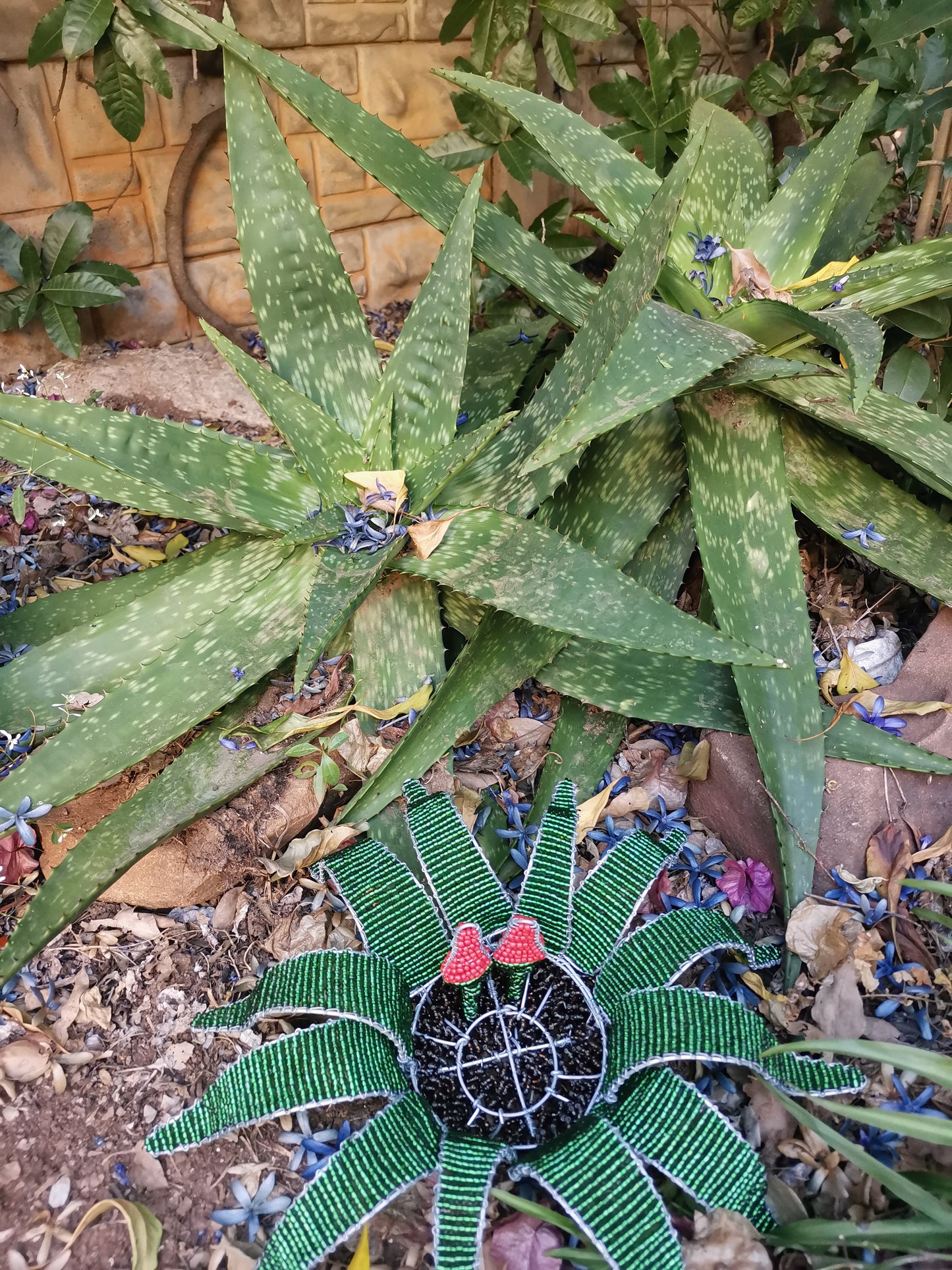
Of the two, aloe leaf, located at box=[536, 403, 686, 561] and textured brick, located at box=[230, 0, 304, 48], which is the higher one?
textured brick, located at box=[230, 0, 304, 48]

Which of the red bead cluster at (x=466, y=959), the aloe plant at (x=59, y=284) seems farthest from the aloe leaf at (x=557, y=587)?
the aloe plant at (x=59, y=284)

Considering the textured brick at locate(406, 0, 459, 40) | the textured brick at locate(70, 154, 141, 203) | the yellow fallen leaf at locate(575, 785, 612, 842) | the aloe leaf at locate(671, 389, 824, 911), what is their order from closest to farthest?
the aloe leaf at locate(671, 389, 824, 911) < the yellow fallen leaf at locate(575, 785, 612, 842) < the textured brick at locate(70, 154, 141, 203) < the textured brick at locate(406, 0, 459, 40)

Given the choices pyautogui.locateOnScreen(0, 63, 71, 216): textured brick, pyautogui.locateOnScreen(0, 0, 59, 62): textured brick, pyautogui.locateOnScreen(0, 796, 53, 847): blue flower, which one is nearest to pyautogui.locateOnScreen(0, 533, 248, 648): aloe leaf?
pyautogui.locateOnScreen(0, 796, 53, 847): blue flower

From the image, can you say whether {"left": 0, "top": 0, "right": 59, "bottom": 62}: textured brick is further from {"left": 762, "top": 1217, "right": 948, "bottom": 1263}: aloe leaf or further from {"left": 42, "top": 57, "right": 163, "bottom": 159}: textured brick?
{"left": 762, "top": 1217, "right": 948, "bottom": 1263}: aloe leaf

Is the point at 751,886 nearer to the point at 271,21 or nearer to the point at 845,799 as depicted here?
the point at 845,799

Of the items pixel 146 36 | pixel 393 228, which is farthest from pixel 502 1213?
pixel 393 228

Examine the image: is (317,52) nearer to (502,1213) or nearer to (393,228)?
(393,228)

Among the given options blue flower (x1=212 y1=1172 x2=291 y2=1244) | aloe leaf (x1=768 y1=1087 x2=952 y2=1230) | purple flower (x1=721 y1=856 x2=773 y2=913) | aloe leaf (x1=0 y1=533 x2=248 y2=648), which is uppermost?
aloe leaf (x1=0 y1=533 x2=248 y2=648)

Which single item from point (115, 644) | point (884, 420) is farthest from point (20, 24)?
point (884, 420)
